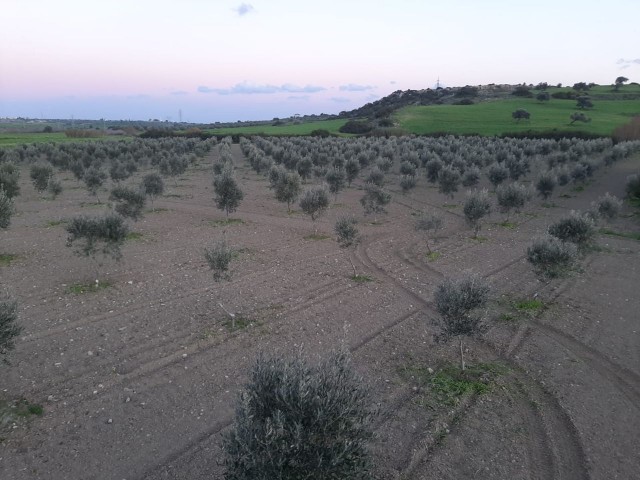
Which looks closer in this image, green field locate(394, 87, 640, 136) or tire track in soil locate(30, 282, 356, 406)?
tire track in soil locate(30, 282, 356, 406)

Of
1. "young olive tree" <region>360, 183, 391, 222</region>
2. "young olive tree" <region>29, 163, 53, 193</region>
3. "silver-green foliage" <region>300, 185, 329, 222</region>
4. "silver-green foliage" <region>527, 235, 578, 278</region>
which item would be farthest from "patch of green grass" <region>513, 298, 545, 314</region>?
"young olive tree" <region>29, 163, 53, 193</region>

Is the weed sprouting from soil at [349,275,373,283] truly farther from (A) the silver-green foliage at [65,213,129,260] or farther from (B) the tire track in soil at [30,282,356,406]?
(A) the silver-green foliage at [65,213,129,260]

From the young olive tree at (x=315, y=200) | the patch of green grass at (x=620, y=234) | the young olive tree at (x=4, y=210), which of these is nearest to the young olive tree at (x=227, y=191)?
the young olive tree at (x=315, y=200)

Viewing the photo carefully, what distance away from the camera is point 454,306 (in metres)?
13.4

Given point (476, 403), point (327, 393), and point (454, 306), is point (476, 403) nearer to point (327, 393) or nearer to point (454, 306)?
point (454, 306)

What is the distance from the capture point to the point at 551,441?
10922 millimetres

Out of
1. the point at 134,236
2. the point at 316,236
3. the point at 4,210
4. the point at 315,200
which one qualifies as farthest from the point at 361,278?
the point at 4,210

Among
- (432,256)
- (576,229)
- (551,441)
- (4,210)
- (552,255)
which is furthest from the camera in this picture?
(432,256)

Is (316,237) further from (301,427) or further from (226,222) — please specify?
(301,427)

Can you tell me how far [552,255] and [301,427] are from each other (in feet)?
48.4

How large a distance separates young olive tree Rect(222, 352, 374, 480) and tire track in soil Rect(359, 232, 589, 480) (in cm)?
316

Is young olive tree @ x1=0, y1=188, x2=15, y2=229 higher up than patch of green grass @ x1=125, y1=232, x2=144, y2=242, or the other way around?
young olive tree @ x1=0, y1=188, x2=15, y2=229

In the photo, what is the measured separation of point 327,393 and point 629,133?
9727cm

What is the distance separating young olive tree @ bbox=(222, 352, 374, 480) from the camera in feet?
22.8
